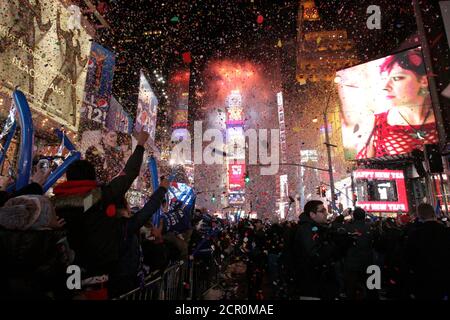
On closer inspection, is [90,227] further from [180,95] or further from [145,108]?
[180,95]

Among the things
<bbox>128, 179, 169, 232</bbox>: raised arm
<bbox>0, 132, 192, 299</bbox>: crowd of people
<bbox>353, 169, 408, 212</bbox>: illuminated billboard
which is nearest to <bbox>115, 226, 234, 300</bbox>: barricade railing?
<bbox>0, 132, 192, 299</bbox>: crowd of people

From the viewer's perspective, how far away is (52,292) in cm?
210

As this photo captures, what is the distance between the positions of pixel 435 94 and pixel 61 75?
91.7ft

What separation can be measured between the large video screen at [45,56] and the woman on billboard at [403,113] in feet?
93.3

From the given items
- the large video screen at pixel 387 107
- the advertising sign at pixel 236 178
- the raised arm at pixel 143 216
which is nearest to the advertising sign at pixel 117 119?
the raised arm at pixel 143 216

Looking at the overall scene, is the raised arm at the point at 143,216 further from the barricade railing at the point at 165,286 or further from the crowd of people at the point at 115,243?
the barricade railing at the point at 165,286

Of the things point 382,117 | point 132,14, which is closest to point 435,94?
point 382,117

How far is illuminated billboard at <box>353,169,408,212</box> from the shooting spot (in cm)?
2909

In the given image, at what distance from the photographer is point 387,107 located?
30.6 meters

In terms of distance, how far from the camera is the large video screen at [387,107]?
2806cm

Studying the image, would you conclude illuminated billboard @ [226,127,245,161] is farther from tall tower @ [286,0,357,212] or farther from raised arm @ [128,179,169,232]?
raised arm @ [128,179,169,232]

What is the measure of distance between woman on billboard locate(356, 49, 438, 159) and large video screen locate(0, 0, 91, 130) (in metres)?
28.4

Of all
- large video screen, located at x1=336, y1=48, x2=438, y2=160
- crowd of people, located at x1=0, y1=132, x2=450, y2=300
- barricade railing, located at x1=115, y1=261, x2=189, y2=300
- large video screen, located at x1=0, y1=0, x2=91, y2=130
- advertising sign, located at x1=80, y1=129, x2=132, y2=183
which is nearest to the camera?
crowd of people, located at x1=0, y1=132, x2=450, y2=300

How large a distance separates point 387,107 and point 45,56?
31.5 meters
